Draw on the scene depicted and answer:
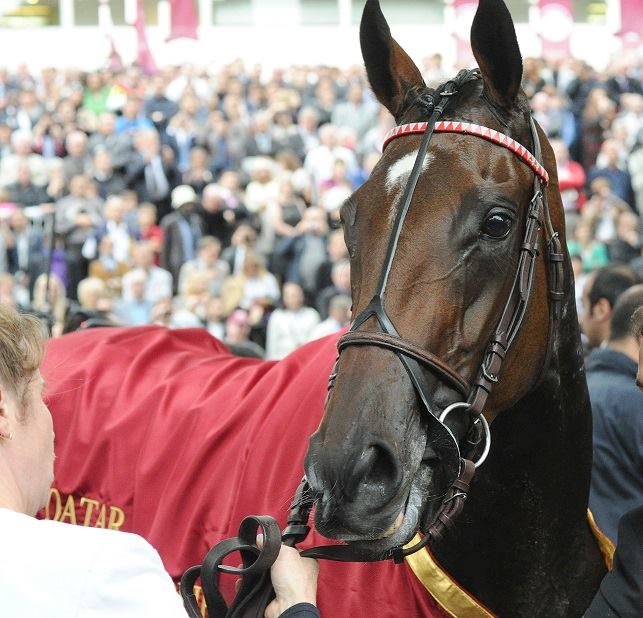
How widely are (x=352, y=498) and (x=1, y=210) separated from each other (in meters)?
12.4

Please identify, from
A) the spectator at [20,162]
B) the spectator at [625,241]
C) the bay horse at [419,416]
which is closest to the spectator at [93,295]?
the spectator at [20,162]

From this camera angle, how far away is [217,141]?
16406mm

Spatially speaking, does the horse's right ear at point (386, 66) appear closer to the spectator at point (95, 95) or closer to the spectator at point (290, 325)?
the spectator at point (290, 325)

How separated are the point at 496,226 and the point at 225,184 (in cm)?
1218

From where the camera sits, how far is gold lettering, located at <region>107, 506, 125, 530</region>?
3615mm

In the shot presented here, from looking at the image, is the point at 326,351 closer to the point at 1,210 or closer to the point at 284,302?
the point at 284,302

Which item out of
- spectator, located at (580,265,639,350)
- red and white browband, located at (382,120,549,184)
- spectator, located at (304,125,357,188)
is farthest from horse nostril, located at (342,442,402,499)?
spectator, located at (304,125,357,188)

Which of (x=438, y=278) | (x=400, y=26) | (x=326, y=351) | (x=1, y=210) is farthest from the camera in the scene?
(x=400, y=26)

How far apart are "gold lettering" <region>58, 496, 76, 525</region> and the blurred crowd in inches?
203

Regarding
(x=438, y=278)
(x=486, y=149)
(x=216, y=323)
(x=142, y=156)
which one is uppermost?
(x=486, y=149)

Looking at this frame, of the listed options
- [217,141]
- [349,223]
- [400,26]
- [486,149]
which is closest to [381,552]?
[349,223]

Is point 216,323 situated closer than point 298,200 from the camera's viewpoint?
Yes

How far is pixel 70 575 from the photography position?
1624mm

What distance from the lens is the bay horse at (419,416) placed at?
7.37ft
